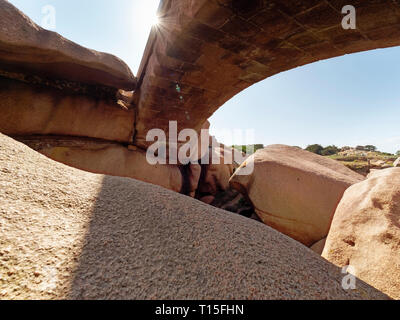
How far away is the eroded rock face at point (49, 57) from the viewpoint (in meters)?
2.41

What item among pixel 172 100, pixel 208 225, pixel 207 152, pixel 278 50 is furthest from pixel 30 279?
pixel 207 152

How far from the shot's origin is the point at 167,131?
183 inches

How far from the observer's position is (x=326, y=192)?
3189mm

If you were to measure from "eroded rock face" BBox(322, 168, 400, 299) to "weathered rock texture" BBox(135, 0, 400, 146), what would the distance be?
1730 mm

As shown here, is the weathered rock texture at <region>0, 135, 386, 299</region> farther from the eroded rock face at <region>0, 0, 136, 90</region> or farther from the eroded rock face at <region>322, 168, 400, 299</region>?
the eroded rock face at <region>0, 0, 136, 90</region>

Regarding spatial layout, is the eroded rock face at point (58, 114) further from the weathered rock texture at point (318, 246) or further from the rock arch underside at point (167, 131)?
the weathered rock texture at point (318, 246)

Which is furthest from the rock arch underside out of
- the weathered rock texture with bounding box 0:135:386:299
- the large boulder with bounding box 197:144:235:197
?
the large boulder with bounding box 197:144:235:197

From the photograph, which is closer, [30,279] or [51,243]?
[30,279]

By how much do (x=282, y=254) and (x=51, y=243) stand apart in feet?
4.53

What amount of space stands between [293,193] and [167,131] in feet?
11.2

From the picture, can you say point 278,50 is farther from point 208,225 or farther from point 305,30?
point 208,225

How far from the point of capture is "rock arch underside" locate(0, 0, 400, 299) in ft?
3.03

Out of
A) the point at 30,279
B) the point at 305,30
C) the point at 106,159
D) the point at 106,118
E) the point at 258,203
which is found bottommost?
the point at 258,203

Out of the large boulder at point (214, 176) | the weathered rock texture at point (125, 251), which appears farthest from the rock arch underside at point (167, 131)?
the large boulder at point (214, 176)
